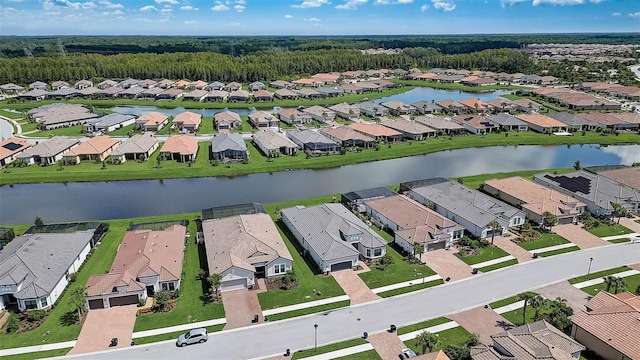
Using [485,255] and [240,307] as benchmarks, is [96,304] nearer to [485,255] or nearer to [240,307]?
[240,307]

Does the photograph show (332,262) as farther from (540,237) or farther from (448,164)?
(448,164)

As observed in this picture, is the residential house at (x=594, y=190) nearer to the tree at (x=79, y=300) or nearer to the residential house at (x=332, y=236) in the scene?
the residential house at (x=332, y=236)

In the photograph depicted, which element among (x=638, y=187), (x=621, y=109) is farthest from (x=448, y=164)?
(x=621, y=109)

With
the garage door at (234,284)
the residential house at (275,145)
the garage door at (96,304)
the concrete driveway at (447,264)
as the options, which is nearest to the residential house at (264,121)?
the residential house at (275,145)

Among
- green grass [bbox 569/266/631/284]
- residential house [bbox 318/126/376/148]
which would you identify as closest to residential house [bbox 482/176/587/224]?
green grass [bbox 569/266/631/284]

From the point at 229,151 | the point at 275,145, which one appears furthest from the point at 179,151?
the point at 275,145
